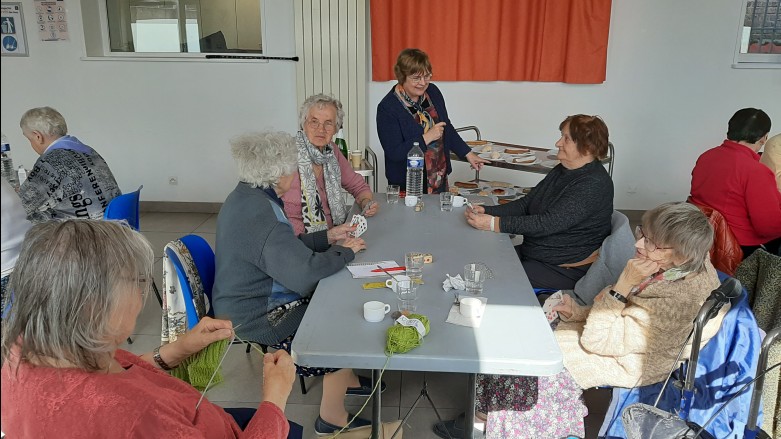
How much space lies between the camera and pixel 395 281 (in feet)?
6.27

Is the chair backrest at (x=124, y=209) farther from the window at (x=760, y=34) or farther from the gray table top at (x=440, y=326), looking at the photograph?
the window at (x=760, y=34)

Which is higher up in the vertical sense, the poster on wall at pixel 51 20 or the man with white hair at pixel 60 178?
the poster on wall at pixel 51 20

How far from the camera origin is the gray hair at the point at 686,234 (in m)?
1.79

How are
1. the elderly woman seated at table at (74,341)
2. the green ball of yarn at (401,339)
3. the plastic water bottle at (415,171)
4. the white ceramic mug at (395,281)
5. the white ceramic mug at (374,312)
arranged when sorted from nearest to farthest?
the elderly woman seated at table at (74,341) → the green ball of yarn at (401,339) → the white ceramic mug at (374,312) → the white ceramic mug at (395,281) → the plastic water bottle at (415,171)

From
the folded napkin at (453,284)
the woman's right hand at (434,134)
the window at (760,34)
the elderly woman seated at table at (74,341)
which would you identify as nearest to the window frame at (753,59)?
the window at (760,34)

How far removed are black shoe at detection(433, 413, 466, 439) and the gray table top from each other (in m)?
0.64

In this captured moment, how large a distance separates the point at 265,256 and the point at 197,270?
1.14 ft

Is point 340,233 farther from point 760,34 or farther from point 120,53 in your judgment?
point 760,34

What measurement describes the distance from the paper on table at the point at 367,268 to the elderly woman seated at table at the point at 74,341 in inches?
37.8

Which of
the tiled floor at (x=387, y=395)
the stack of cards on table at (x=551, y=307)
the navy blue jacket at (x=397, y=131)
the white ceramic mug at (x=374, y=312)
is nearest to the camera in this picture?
the white ceramic mug at (x=374, y=312)

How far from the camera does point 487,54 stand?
4801mm

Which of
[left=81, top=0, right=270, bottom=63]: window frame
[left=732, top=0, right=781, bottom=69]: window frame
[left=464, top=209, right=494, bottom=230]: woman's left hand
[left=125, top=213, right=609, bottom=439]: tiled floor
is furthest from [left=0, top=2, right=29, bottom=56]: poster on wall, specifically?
[left=732, top=0, right=781, bottom=69]: window frame

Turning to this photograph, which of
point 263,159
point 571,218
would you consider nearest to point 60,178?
point 263,159

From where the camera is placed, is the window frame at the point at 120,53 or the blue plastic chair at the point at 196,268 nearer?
the blue plastic chair at the point at 196,268
